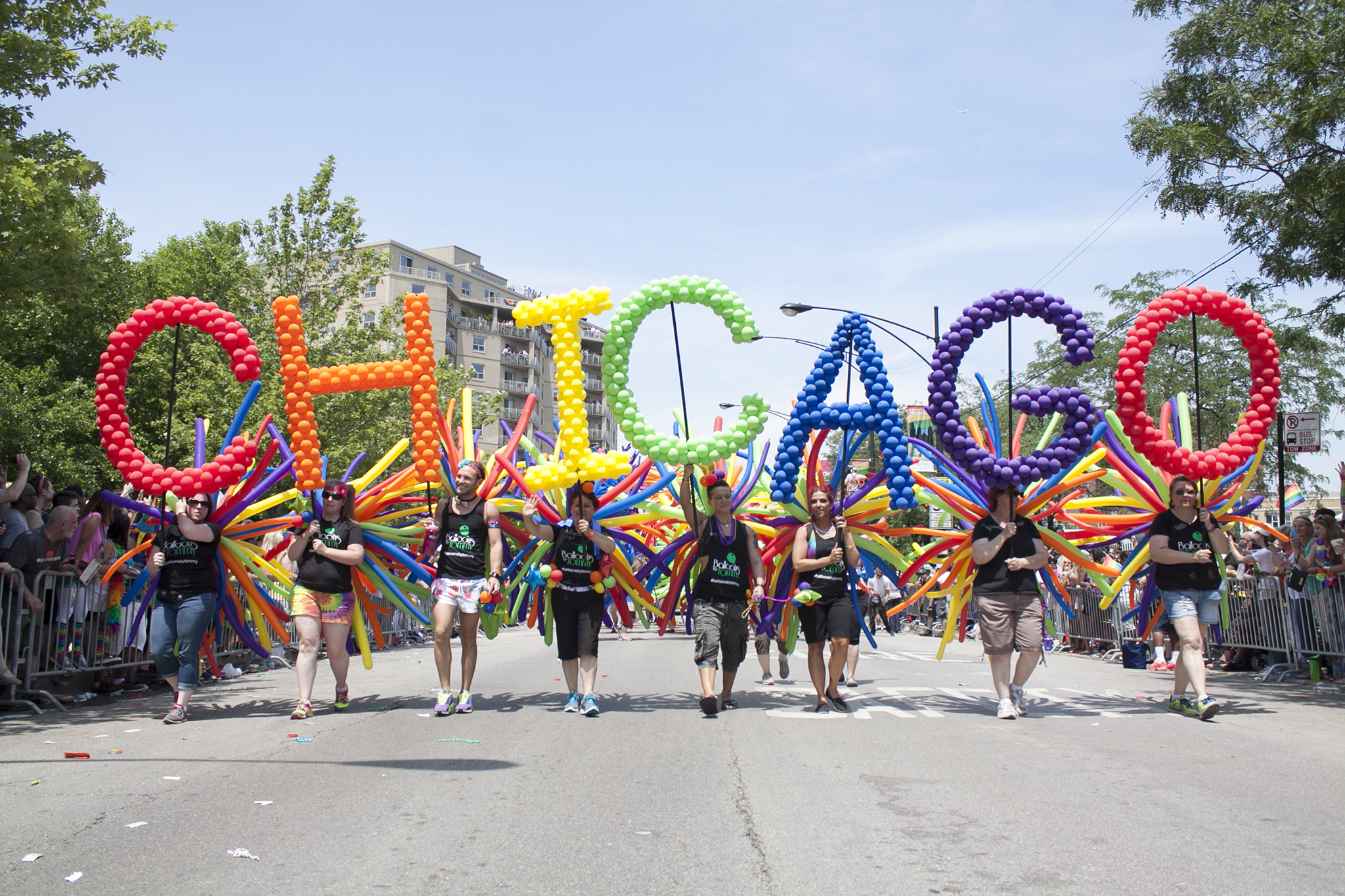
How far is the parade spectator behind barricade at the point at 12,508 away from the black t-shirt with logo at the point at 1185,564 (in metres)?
9.09

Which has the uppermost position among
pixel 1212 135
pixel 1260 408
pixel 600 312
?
pixel 1212 135

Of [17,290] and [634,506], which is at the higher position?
[17,290]

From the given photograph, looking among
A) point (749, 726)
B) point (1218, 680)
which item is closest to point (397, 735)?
point (749, 726)

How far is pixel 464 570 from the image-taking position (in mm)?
7664

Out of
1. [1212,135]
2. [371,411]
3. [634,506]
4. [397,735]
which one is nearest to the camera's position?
[397,735]

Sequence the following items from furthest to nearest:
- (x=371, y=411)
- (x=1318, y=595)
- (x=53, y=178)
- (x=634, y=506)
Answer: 1. (x=371, y=411)
2. (x=1318, y=595)
3. (x=53, y=178)
4. (x=634, y=506)

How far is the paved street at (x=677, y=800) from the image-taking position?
12.0 ft

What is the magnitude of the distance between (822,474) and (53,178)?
290 inches

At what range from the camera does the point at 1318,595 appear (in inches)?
404

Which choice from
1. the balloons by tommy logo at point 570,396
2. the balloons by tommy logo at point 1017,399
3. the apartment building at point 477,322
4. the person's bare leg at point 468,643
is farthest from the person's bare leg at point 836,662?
the apartment building at point 477,322

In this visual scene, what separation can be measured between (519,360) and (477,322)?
490cm

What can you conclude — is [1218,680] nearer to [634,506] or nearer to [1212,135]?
[1212,135]

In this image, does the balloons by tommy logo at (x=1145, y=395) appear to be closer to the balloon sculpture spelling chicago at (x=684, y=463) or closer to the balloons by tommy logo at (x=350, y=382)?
the balloon sculpture spelling chicago at (x=684, y=463)

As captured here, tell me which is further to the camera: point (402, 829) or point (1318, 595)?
point (1318, 595)
